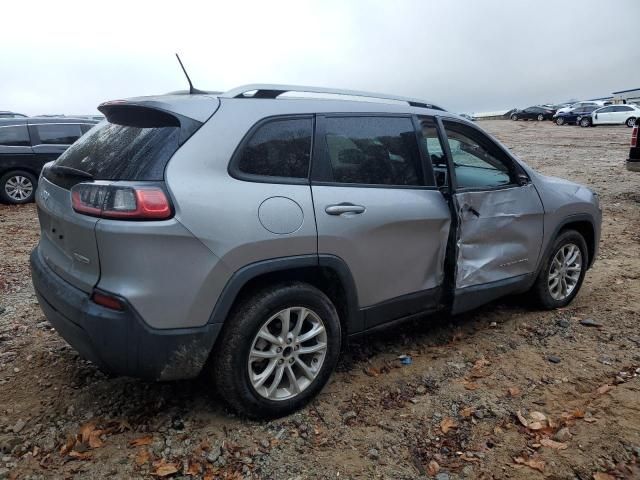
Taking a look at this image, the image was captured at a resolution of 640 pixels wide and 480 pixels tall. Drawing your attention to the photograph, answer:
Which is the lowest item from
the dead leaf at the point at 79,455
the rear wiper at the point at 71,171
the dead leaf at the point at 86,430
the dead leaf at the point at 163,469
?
the dead leaf at the point at 163,469

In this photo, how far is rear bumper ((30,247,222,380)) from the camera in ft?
8.02

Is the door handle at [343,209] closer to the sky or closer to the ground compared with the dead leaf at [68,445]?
closer to the sky

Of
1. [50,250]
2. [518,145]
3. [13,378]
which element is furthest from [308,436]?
[518,145]

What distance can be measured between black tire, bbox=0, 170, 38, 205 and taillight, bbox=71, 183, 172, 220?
Result: 9.30 meters

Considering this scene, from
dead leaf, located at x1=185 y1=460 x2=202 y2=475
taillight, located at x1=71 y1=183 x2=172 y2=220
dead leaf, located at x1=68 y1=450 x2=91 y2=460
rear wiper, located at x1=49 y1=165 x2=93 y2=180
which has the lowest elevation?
dead leaf, located at x1=185 y1=460 x2=202 y2=475

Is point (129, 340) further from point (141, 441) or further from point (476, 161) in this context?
point (476, 161)

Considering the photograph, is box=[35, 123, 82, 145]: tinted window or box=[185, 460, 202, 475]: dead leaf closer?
box=[185, 460, 202, 475]: dead leaf

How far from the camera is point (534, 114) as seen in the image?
46906 millimetres

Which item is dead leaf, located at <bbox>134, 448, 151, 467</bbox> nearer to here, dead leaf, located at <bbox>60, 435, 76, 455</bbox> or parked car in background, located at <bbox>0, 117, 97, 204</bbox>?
dead leaf, located at <bbox>60, 435, 76, 455</bbox>

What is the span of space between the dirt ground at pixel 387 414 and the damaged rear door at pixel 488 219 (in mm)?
454

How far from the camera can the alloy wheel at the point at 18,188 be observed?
406 inches

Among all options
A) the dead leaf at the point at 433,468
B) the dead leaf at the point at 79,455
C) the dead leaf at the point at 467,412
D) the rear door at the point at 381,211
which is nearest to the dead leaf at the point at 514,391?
the dead leaf at the point at 467,412

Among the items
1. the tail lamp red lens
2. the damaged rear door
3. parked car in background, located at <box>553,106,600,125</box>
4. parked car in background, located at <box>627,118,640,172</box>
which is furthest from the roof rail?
parked car in background, located at <box>553,106,600,125</box>

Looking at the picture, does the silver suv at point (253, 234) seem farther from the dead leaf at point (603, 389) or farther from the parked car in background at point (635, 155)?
the parked car in background at point (635, 155)
